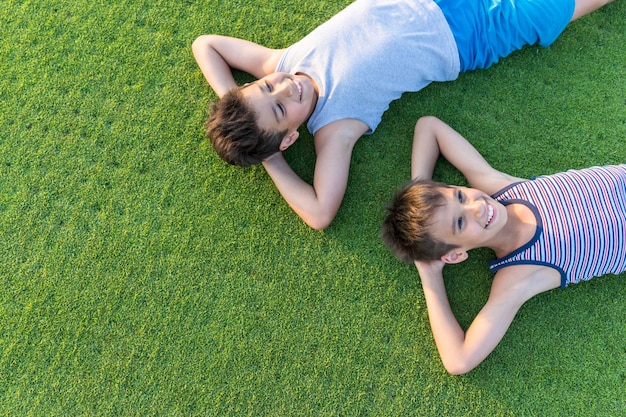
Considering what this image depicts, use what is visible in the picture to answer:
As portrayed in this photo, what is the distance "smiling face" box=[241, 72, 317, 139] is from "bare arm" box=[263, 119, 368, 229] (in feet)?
0.63

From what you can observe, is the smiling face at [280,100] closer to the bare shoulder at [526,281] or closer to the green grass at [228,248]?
the green grass at [228,248]

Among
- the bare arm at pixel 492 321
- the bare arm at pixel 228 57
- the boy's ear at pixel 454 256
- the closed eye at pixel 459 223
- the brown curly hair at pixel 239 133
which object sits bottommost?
the bare arm at pixel 492 321

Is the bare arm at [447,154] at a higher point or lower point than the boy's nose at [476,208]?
lower

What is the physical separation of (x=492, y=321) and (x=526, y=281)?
25cm

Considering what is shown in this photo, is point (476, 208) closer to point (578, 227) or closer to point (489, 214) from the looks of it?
point (489, 214)

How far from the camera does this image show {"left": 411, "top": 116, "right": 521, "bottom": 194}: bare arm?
2.31 m

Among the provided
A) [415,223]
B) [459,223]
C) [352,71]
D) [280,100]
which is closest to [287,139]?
[280,100]

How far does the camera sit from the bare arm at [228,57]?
2447mm

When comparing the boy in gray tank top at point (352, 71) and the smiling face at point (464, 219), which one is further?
the boy in gray tank top at point (352, 71)

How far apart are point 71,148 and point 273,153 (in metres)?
1.20

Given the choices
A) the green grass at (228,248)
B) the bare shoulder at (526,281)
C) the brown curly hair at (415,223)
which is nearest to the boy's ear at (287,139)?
the green grass at (228,248)

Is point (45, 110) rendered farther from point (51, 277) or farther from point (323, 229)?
point (323, 229)

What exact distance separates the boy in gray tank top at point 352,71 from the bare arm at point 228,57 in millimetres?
89

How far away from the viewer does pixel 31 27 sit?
264 cm
